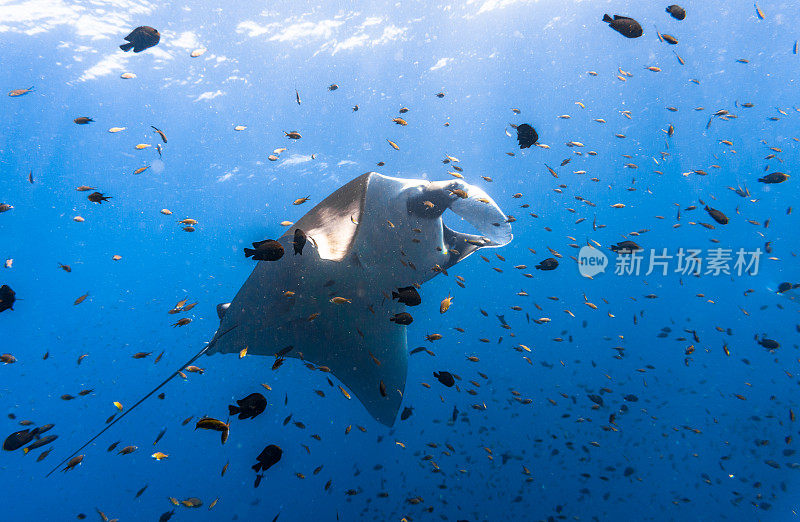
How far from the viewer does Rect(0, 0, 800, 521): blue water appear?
16.3 metres

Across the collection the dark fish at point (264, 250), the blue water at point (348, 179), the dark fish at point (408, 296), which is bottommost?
the blue water at point (348, 179)

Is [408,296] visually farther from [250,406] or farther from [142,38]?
[142,38]

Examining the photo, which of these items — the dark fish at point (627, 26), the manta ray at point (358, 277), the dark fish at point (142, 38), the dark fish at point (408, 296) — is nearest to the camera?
the dark fish at point (408, 296)

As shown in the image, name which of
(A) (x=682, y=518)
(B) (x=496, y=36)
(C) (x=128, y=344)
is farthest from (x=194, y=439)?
(B) (x=496, y=36)

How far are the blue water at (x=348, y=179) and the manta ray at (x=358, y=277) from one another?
3201 millimetres

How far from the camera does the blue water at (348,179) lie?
642 inches

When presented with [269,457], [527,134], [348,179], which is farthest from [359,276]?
[348,179]

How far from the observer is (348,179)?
85.1ft

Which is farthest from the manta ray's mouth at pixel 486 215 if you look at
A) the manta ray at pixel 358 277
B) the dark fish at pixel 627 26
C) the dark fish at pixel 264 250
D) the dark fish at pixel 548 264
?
the dark fish at pixel 264 250

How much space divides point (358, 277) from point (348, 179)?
22.0 metres

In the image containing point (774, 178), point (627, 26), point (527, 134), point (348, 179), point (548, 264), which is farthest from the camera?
point (348, 179)

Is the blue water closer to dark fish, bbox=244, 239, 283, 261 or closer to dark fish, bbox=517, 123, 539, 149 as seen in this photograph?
dark fish, bbox=517, 123, 539, 149

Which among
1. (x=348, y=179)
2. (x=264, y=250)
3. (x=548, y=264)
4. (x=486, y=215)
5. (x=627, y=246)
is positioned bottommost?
(x=348, y=179)

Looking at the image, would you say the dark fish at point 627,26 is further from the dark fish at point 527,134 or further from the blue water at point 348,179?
Result: the blue water at point 348,179
